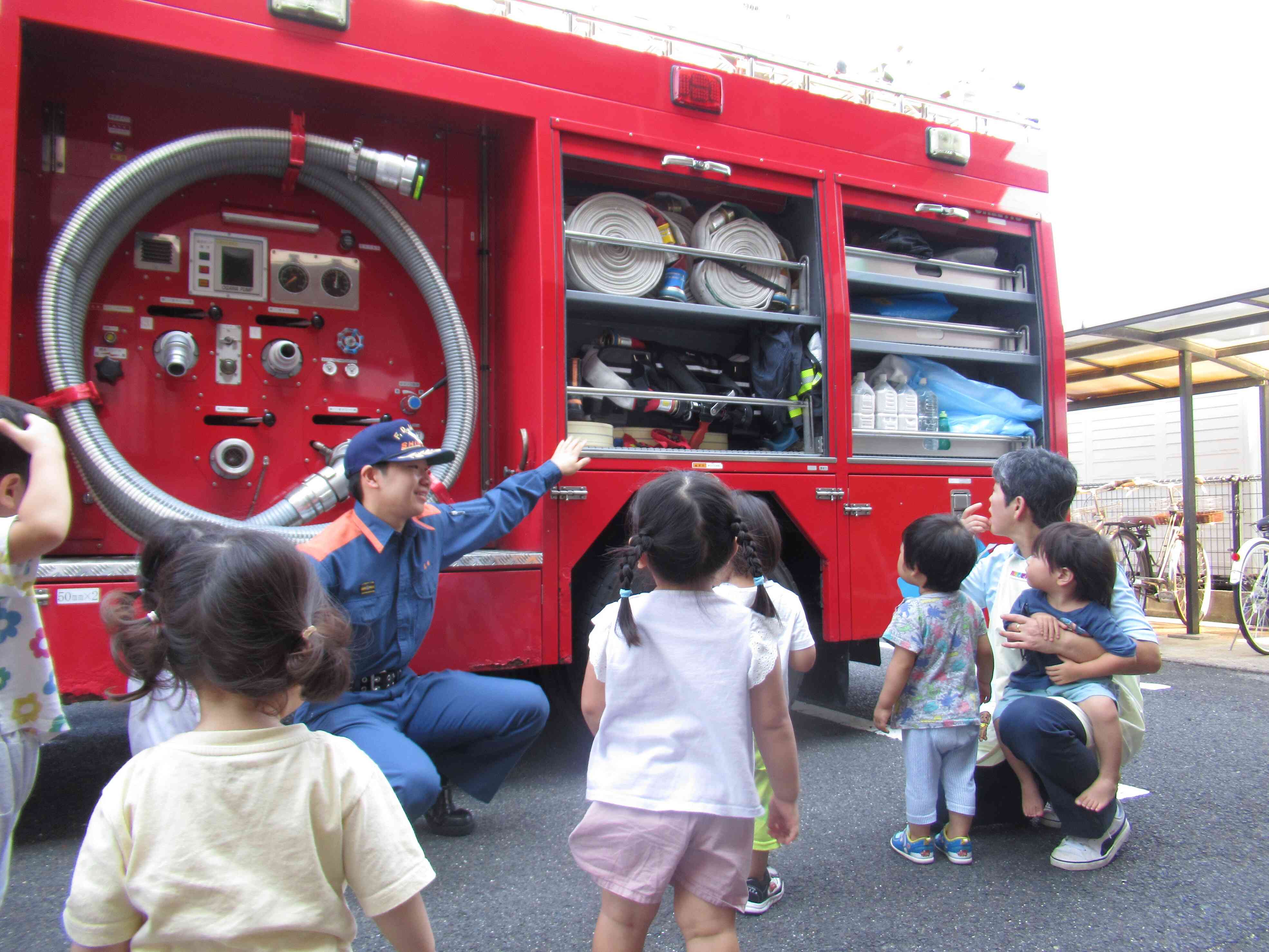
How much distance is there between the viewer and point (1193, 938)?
2070 millimetres

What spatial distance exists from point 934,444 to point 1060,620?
5.53 ft

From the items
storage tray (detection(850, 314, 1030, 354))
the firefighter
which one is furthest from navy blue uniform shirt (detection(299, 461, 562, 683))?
storage tray (detection(850, 314, 1030, 354))


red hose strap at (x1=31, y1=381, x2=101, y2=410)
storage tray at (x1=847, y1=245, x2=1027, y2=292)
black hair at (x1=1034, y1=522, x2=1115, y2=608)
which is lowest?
black hair at (x1=1034, y1=522, x2=1115, y2=608)

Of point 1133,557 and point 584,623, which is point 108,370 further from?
point 1133,557

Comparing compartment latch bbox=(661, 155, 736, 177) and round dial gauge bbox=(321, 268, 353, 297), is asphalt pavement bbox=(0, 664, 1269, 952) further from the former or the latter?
compartment latch bbox=(661, 155, 736, 177)

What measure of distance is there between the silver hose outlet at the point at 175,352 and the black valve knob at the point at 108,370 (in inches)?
5.0

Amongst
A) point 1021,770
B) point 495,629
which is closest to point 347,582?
point 495,629

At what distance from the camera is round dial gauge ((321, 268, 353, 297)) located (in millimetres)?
3262

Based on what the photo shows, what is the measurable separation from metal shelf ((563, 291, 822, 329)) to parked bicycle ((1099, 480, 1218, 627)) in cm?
675

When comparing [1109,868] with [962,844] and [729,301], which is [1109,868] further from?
[729,301]

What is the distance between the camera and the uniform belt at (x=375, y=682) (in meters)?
Result: 2.50

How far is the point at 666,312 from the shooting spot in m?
3.71

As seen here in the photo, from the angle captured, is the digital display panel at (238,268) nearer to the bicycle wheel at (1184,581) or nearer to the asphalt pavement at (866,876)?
the asphalt pavement at (866,876)

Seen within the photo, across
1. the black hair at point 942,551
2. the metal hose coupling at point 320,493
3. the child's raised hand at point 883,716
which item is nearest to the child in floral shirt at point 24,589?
the metal hose coupling at point 320,493
